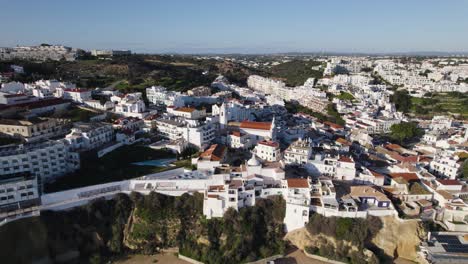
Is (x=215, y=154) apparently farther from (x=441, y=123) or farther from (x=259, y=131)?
(x=441, y=123)

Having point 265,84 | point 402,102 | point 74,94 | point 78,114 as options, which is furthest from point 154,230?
point 265,84

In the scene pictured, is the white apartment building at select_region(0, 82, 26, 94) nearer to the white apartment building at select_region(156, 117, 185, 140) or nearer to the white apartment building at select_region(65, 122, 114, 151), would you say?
the white apartment building at select_region(65, 122, 114, 151)

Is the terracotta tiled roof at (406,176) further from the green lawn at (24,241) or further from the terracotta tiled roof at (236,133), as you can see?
the green lawn at (24,241)

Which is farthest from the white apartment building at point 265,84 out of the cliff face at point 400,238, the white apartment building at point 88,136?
the cliff face at point 400,238

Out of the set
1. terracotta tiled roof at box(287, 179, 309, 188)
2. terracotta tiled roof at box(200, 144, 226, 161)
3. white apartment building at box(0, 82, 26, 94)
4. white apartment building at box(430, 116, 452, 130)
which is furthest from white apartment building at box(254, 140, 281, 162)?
white apartment building at box(0, 82, 26, 94)

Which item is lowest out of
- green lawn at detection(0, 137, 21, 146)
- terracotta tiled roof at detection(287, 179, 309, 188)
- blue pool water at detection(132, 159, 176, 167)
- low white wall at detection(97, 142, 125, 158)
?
blue pool water at detection(132, 159, 176, 167)
